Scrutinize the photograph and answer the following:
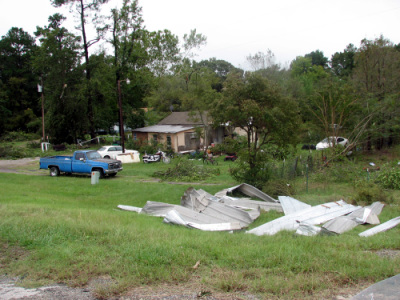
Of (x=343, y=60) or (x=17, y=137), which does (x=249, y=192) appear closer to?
(x=17, y=137)

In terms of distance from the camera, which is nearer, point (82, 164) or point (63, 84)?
point (82, 164)

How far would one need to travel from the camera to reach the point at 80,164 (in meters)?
20.5

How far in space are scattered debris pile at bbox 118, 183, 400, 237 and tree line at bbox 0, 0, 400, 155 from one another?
397cm

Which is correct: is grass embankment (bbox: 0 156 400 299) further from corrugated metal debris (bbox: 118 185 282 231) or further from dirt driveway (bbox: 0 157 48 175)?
dirt driveway (bbox: 0 157 48 175)

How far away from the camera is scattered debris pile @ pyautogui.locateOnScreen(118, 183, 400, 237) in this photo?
8.17 meters

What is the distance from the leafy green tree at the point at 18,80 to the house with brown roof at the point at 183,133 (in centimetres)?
2686

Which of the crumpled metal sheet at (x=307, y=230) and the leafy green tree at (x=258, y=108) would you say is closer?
the crumpled metal sheet at (x=307, y=230)

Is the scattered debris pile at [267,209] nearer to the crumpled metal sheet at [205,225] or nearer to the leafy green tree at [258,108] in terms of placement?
the crumpled metal sheet at [205,225]

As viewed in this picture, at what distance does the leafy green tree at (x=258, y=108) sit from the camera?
14227 mm

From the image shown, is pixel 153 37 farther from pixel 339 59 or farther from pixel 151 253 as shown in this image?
pixel 151 253

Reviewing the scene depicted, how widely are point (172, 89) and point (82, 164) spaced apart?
27697 millimetres

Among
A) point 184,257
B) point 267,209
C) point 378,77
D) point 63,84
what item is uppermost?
point 63,84

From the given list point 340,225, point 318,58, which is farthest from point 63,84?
point 318,58

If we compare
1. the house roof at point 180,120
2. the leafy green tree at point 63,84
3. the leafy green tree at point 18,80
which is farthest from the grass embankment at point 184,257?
the leafy green tree at point 18,80
